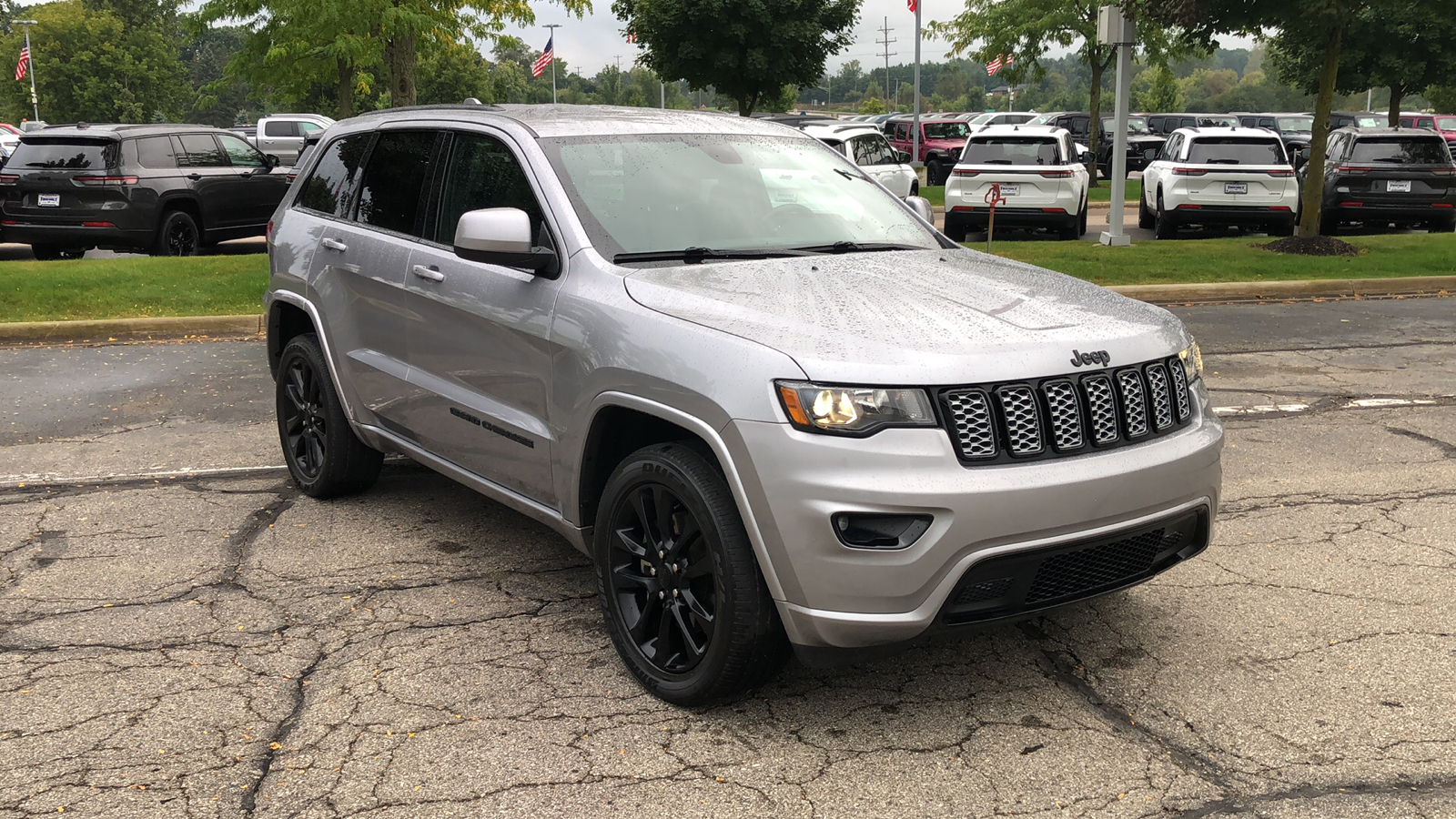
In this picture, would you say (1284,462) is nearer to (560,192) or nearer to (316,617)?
(560,192)

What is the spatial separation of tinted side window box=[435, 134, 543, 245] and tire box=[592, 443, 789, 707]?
119 centimetres

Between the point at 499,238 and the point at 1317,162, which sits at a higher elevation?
the point at 1317,162

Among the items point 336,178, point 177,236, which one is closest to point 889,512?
point 336,178

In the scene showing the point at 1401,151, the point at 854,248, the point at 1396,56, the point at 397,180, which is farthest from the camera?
the point at 1396,56

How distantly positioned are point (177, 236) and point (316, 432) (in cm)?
1132

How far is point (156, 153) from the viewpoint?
626 inches

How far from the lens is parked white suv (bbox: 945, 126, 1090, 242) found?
17000 mm

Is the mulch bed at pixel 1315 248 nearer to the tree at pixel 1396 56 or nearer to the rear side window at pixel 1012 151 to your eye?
the rear side window at pixel 1012 151

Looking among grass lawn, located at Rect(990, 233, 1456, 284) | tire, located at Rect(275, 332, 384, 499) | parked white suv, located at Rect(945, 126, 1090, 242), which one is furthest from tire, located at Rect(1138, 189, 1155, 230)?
tire, located at Rect(275, 332, 384, 499)

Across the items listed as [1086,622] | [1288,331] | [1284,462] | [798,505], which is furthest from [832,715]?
[1288,331]

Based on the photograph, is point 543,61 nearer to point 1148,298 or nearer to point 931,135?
point 931,135

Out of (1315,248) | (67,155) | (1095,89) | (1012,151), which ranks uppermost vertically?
(1095,89)

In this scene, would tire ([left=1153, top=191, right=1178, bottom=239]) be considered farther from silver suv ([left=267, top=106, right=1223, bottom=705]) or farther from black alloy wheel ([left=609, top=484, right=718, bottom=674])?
black alloy wheel ([left=609, top=484, right=718, bottom=674])

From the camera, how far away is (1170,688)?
405cm
